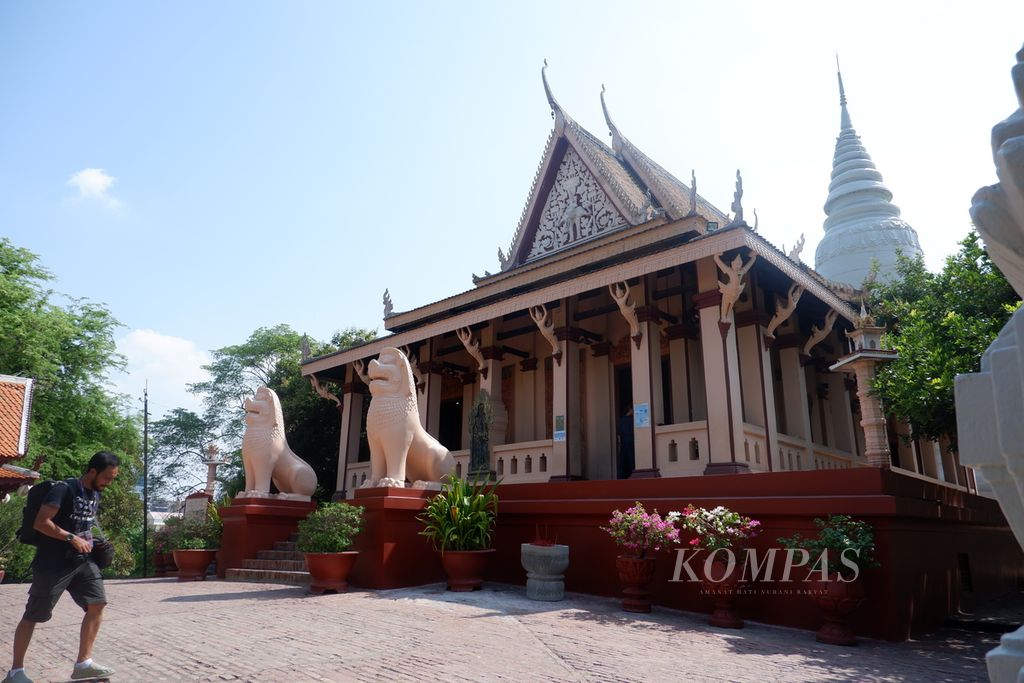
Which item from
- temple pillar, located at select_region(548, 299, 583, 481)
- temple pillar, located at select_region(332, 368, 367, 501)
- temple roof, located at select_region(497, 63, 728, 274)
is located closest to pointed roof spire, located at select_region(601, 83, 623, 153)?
temple roof, located at select_region(497, 63, 728, 274)

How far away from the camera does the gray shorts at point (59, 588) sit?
11.7ft

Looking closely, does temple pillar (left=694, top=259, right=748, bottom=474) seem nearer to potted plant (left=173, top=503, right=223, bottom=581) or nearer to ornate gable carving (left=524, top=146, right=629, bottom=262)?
ornate gable carving (left=524, top=146, right=629, bottom=262)

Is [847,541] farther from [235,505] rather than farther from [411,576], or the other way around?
[235,505]

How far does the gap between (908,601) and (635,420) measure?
396 cm

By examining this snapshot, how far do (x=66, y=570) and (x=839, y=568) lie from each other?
523cm

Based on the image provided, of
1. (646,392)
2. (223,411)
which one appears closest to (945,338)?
(646,392)

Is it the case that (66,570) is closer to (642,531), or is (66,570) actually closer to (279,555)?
(642,531)

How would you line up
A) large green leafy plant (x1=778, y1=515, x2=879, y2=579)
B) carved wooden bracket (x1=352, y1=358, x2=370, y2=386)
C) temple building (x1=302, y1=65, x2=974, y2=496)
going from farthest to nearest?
1. carved wooden bracket (x1=352, y1=358, x2=370, y2=386)
2. temple building (x1=302, y1=65, x2=974, y2=496)
3. large green leafy plant (x1=778, y1=515, x2=879, y2=579)

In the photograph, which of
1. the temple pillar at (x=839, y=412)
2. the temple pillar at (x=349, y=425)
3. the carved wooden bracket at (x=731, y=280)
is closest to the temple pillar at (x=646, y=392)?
the carved wooden bracket at (x=731, y=280)

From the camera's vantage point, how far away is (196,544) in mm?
9281

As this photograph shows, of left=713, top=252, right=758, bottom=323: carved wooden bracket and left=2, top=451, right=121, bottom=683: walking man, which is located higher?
left=713, top=252, right=758, bottom=323: carved wooden bracket

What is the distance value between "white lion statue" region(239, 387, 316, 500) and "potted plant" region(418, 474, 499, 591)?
2.75m

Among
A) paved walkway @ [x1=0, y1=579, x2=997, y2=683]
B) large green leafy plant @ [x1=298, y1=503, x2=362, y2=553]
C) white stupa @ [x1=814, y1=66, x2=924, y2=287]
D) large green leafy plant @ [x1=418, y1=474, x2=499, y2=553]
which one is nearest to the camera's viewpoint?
paved walkway @ [x1=0, y1=579, x2=997, y2=683]

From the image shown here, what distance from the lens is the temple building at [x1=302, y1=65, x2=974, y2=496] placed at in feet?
28.0
